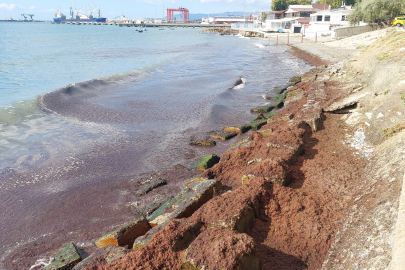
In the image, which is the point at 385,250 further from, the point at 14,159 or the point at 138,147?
the point at 14,159

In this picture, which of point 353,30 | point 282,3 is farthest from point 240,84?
point 282,3

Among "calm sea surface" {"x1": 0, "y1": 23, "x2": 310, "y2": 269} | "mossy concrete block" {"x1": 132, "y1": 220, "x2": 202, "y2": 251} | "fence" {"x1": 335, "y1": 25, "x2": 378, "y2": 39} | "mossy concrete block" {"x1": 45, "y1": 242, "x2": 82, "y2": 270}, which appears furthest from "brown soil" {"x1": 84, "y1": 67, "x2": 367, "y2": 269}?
"fence" {"x1": 335, "y1": 25, "x2": 378, "y2": 39}

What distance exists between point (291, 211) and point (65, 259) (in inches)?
142

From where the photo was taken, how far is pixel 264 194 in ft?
16.1

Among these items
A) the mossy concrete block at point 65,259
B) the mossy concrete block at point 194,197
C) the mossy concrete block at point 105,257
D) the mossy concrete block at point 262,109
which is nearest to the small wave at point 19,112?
the mossy concrete block at point 262,109

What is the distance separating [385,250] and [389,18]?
148 feet

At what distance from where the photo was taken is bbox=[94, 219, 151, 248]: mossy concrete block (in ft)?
16.5

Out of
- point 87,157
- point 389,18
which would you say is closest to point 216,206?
point 87,157

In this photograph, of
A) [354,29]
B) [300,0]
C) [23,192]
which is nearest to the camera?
[23,192]

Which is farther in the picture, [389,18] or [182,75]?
[389,18]

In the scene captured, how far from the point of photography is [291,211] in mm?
4715

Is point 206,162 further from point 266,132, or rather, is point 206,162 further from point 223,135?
point 223,135

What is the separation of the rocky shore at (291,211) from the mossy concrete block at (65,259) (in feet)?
0.05

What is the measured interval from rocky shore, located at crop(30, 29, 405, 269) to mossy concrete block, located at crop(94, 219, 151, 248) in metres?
0.02
